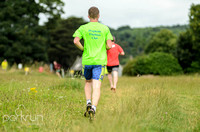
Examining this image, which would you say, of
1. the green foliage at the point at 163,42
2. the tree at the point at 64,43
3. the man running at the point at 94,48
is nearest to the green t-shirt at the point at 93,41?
the man running at the point at 94,48

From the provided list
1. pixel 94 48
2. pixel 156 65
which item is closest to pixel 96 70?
pixel 94 48

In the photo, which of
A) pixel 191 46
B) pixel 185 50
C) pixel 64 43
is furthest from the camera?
pixel 64 43

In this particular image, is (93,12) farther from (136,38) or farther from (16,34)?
(136,38)

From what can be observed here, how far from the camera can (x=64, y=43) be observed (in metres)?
47.8

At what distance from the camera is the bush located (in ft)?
105

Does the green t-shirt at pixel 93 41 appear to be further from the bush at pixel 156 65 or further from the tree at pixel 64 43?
the tree at pixel 64 43

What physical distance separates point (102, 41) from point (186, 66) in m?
33.5

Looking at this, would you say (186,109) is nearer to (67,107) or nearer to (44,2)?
(67,107)

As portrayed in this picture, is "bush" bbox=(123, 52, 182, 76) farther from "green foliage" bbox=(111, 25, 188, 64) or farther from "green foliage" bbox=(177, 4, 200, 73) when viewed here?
"green foliage" bbox=(111, 25, 188, 64)

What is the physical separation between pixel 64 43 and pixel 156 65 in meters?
21.7

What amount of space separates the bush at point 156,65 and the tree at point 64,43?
1624cm

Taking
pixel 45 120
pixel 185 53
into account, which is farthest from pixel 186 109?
pixel 185 53

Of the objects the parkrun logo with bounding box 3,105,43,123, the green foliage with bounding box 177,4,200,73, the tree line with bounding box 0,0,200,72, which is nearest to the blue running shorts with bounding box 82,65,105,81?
the parkrun logo with bounding box 3,105,43,123

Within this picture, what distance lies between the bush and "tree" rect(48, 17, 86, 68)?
16241mm
